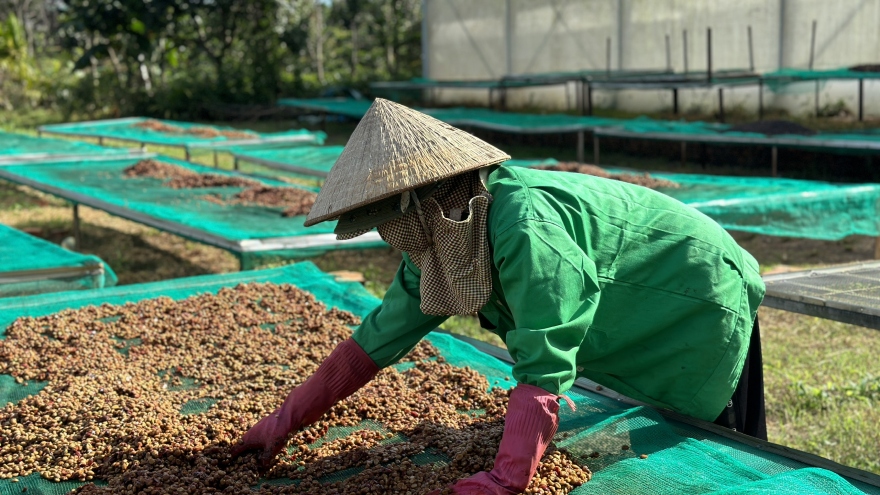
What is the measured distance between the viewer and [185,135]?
413 inches

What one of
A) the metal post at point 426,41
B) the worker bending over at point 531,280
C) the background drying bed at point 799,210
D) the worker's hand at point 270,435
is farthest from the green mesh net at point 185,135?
the worker bending over at point 531,280

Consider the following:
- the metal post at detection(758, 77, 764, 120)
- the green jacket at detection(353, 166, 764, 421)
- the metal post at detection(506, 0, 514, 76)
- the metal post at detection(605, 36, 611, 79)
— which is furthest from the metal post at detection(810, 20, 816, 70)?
the green jacket at detection(353, 166, 764, 421)

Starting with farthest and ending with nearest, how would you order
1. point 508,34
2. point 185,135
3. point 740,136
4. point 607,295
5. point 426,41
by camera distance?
point 426,41
point 508,34
point 185,135
point 740,136
point 607,295

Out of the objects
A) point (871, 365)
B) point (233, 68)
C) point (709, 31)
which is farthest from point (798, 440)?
point (233, 68)

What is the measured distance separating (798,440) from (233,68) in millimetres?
14406

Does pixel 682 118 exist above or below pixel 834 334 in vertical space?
above

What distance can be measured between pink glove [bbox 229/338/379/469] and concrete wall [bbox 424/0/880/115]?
27.0 feet

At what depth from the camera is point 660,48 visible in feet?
36.3

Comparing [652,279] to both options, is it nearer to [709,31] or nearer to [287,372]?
[287,372]

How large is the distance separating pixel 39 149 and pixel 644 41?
715 cm

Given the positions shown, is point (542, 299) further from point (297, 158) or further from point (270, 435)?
point (297, 158)

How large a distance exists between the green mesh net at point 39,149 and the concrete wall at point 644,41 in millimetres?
6093

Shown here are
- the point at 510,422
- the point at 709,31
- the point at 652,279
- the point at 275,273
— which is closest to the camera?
the point at 510,422

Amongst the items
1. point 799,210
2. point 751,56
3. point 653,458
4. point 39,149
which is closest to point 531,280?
point 653,458
